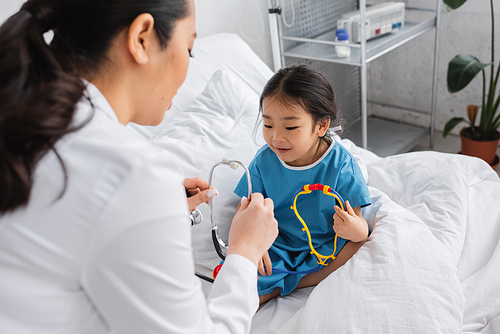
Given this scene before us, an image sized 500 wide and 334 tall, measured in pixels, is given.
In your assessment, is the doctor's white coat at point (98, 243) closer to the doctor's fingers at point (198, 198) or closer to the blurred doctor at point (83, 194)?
the blurred doctor at point (83, 194)

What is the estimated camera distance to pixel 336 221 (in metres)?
1.18

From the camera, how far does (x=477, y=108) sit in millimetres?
2430

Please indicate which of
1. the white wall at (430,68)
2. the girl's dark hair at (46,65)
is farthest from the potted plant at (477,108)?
the girl's dark hair at (46,65)

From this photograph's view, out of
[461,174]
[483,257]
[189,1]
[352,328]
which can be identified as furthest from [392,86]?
[189,1]

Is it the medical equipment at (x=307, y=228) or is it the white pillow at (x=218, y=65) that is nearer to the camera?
the medical equipment at (x=307, y=228)

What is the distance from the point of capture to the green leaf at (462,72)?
2172mm

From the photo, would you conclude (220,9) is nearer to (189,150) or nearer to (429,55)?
(189,150)

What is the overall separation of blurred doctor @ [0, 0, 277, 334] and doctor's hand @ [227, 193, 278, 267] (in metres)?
0.16

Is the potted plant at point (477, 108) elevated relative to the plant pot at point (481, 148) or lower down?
elevated

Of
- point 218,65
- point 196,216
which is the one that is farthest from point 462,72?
point 196,216

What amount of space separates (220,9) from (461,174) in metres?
1.33

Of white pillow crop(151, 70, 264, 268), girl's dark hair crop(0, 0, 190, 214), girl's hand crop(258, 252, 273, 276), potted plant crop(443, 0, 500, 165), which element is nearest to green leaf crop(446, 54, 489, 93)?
potted plant crop(443, 0, 500, 165)

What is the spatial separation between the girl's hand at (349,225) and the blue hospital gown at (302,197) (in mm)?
67

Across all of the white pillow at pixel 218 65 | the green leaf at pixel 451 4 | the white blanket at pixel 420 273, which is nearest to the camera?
the white blanket at pixel 420 273
